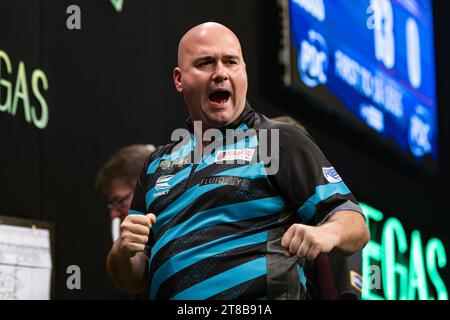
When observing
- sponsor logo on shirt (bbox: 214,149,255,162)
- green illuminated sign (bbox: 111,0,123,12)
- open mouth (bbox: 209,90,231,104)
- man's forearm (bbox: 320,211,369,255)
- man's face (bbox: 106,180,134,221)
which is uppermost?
green illuminated sign (bbox: 111,0,123,12)

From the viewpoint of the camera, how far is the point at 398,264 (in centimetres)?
645

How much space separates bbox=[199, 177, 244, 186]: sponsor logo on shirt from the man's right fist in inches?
5.8

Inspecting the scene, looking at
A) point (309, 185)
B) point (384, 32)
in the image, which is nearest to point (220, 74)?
point (309, 185)

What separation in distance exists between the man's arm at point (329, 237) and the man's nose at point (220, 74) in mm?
465

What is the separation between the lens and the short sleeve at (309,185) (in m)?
2.13

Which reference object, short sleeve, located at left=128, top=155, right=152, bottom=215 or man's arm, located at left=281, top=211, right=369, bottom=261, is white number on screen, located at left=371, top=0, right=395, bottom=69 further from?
man's arm, located at left=281, top=211, right=369, bottom=261

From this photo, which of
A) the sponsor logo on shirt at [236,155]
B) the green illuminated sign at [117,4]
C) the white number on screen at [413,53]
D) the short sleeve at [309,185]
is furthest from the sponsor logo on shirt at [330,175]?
the white number on screen at [413,53]

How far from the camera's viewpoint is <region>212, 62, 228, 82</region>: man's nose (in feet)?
7.55

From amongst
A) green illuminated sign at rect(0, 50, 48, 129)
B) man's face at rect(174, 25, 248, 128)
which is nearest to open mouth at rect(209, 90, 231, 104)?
man's face at rect(174, 25, 248, 128)

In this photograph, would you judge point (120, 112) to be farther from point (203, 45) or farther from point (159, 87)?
point (203, 45)

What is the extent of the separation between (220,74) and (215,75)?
0.01 m

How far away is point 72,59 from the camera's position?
13.7 ft

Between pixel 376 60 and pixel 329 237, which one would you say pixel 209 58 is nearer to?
pixel 329 237
